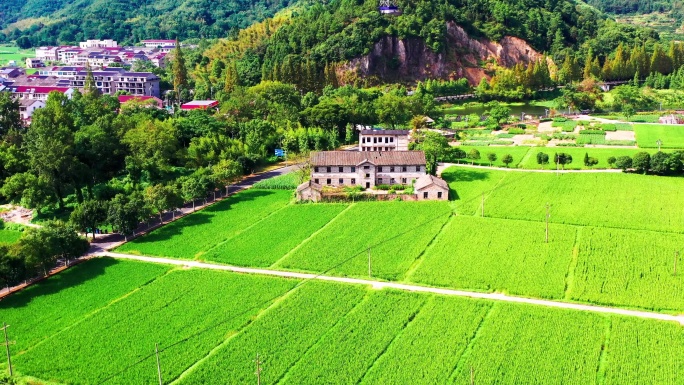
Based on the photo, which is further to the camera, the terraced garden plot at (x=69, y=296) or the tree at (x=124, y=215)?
the tree at (x=124, y=215)

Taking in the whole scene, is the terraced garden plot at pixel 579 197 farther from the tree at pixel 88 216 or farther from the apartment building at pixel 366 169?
the tree at pixel 88 216

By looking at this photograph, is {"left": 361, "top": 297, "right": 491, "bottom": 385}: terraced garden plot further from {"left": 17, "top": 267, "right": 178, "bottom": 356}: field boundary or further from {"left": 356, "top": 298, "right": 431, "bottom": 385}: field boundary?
{"left": 17, "top": 267, "right": 178, "bottom": 356}: field boundary

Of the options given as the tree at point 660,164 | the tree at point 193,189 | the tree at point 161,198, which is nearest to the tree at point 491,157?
the tree at point 660,164

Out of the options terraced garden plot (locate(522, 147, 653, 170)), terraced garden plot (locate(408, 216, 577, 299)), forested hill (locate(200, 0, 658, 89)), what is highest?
forested hill (locate(200, 0, 658, 89))

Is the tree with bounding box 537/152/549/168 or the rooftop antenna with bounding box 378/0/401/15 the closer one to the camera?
the tree with bounding box 537/152/549/168

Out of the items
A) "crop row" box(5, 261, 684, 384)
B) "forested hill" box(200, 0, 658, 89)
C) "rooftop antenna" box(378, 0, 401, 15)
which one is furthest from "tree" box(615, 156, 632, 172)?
"rooftop antenna" box(378, 0, 401, 15)

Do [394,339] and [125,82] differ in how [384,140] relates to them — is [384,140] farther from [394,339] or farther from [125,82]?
[125,82]
